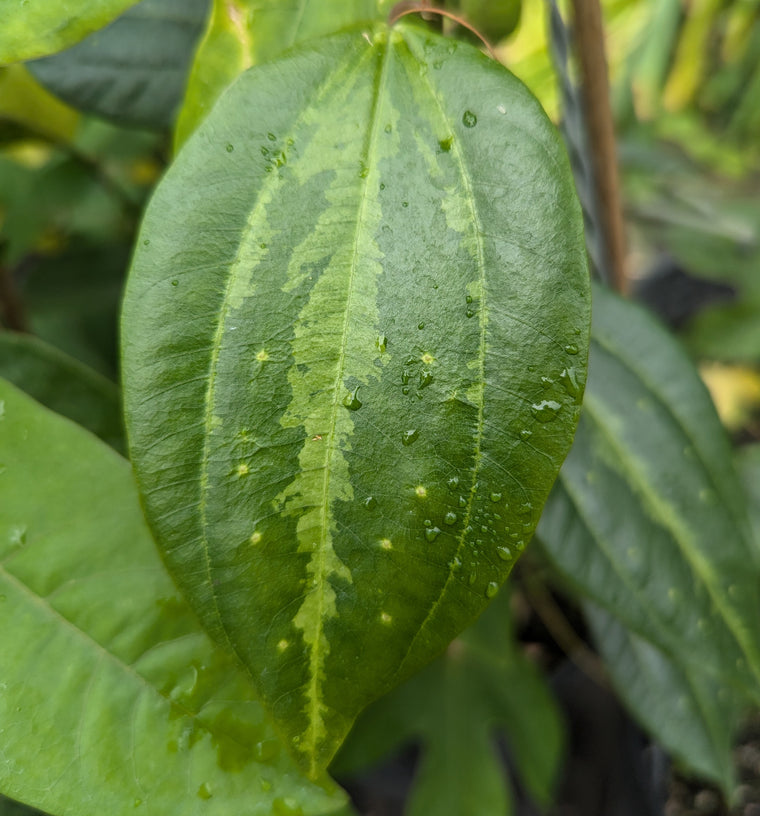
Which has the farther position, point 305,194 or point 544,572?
point 544,572

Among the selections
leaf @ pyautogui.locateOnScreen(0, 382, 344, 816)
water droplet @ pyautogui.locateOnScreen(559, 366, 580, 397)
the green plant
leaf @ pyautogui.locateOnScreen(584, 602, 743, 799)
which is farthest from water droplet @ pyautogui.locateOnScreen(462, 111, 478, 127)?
leaf @ pyautogui.locateOnScreen(584, 602, 743, 799)

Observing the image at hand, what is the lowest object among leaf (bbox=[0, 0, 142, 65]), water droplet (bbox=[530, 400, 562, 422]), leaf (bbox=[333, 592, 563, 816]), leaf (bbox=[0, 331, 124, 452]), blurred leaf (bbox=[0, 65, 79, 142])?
leaf (bbox=[333, 592, 563, 816])

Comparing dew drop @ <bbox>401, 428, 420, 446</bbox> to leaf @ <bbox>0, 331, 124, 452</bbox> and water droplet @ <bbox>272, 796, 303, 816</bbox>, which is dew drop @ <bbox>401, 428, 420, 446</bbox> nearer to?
water droplet @ <bbox>272, 796, 303, 816</bbox>

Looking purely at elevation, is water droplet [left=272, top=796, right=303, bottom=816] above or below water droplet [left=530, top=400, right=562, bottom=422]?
below

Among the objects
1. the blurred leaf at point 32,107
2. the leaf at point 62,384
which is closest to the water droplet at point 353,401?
the leaf at point 62,384

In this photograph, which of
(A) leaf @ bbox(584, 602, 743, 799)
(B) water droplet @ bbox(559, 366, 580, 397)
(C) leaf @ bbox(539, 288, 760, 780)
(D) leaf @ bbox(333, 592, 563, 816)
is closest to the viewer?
(B) water droplet @ bbox(559, 366, 580, 397)

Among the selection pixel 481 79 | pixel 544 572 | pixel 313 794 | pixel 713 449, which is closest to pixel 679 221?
pixel 544 572

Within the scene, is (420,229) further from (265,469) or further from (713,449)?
(713,449)
